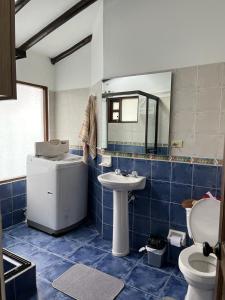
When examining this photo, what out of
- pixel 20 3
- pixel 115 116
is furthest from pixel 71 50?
pixel 115 116

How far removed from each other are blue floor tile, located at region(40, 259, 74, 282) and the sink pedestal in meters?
0.53

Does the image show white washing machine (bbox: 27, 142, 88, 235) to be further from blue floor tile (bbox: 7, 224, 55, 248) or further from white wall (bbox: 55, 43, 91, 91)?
white wall (bbox: 55, 43, 91, 91)

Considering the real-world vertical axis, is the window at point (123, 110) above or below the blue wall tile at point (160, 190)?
above

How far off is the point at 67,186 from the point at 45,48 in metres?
2.10

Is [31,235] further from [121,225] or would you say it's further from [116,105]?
[116,105]

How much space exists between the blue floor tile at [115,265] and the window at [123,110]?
5.03ft

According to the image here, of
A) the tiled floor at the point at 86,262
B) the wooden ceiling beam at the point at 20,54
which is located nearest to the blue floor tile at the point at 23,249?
the tiled floor at the point at 86,262

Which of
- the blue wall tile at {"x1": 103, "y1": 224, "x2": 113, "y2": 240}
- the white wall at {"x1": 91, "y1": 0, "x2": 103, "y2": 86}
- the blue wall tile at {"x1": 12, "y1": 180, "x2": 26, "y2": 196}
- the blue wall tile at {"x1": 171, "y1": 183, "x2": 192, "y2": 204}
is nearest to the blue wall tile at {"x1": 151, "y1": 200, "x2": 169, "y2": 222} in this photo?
the blue wall tile at {"x1": 171, "y1": 183, "x2": 192, "y2": 204}

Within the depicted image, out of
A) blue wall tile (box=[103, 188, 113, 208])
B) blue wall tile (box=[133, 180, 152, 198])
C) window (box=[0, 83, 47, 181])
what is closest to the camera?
blue wall tile (box=[133, 180, 152, 198])

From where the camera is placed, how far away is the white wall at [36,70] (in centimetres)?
329

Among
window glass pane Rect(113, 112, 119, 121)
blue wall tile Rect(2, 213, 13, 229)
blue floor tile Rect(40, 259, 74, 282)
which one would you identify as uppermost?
window glass pane Rect(113, 112, 119, 121)

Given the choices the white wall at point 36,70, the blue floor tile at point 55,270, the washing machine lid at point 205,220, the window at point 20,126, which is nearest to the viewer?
the washing machine lid at point 205,220

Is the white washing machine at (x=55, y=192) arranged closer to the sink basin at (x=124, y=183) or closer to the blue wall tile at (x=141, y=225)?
the sink basin at (x=124, y=183)

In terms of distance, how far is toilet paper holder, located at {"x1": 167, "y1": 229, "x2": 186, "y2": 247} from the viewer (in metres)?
2.21
